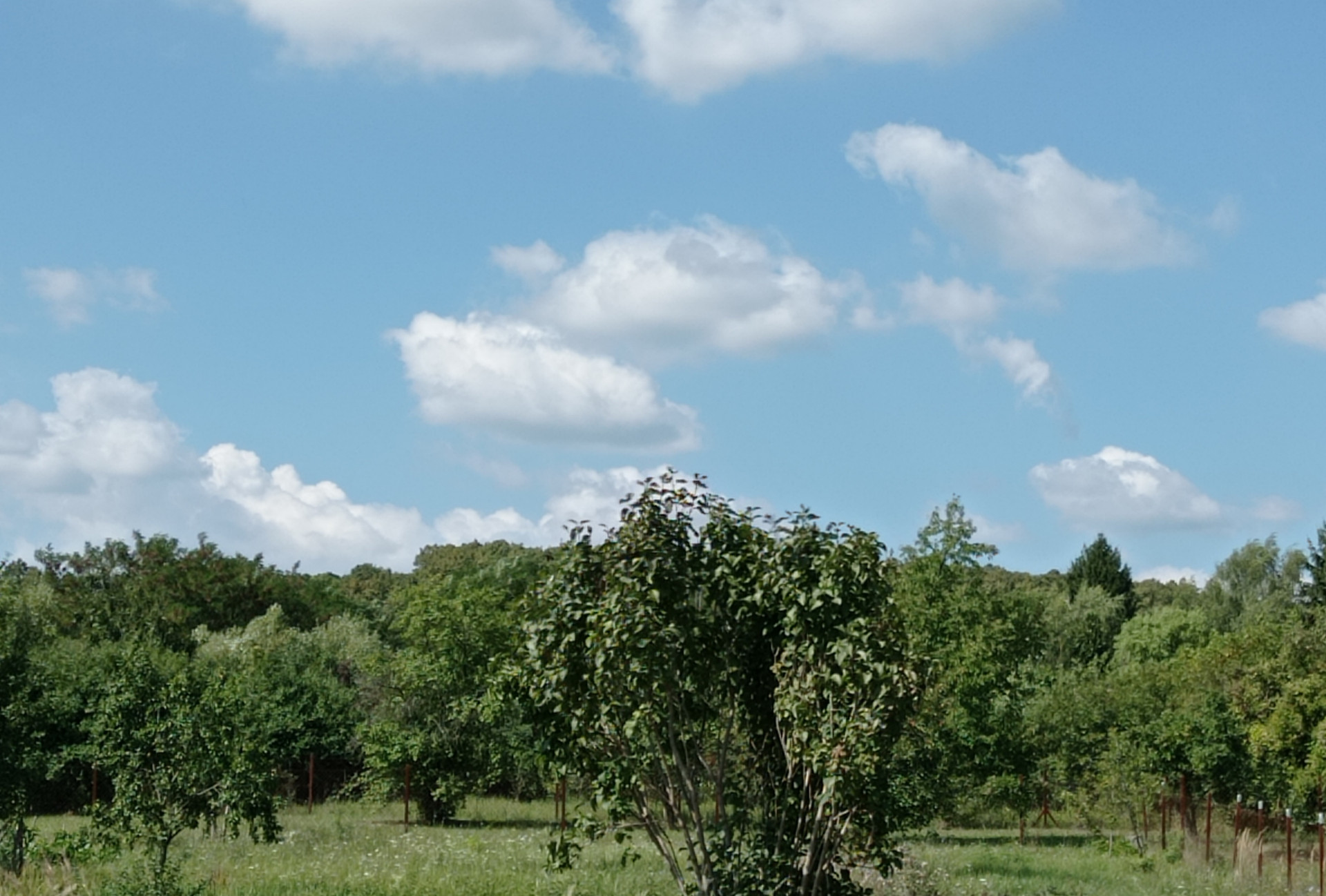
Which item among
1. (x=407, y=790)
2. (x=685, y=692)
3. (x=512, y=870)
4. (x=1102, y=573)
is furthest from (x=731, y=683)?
(x=1102, y=573)

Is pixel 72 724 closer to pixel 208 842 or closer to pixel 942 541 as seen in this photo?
pixel 208 842

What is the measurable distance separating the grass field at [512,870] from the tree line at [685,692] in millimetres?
727

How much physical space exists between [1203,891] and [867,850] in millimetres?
10935

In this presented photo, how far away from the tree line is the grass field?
73 cm

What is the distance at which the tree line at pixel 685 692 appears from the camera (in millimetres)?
10250

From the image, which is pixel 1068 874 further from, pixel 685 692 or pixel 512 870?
pixel 685 692

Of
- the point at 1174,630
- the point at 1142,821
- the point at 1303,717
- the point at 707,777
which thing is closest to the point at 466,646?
the point at 1142,821

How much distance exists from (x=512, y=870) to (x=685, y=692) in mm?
7964

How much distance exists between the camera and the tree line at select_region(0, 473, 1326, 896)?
33.6 ft

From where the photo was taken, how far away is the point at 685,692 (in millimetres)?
10719

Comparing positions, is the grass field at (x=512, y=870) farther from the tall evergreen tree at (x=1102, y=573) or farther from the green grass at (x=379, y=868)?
the tall evergreen tree at (x=1102, y=573)

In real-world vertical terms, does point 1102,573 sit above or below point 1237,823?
above

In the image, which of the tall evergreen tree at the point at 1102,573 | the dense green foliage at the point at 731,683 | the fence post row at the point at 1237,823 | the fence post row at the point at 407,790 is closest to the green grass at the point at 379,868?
the dense green foliage at the point at 731,683

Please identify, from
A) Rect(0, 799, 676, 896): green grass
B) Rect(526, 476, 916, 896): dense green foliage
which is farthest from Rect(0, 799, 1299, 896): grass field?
Rect(526, 476, 916, 896): dense green foliage
